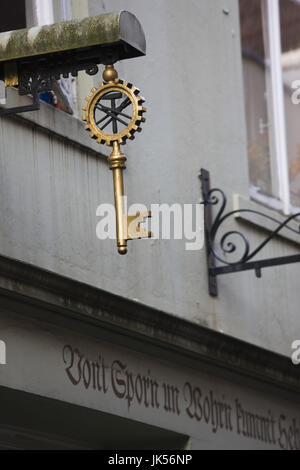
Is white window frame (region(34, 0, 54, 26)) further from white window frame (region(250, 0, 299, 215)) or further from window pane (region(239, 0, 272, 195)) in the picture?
white window frame (region(250, 0, 299, 215))

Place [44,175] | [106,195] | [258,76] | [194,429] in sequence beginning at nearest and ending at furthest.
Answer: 1. [44,175]
2. [106,195]
3. [194,429]
4. [258,76]

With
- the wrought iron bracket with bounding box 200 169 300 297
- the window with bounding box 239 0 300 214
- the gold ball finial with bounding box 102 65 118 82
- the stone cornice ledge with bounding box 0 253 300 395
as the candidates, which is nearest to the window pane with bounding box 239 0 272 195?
the window with bounding box 239 0 300 214

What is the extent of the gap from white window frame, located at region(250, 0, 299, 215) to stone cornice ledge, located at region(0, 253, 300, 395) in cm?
167

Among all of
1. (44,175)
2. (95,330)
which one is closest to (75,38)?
(44,175)

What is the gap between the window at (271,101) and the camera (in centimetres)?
1158

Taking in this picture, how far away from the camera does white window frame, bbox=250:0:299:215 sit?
11656 mm

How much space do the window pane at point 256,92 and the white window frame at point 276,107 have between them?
0.14 ft

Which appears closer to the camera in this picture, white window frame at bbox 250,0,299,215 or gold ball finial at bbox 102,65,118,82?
gold ball finial at bbox 102,65,118,82

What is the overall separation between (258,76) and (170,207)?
2.34m

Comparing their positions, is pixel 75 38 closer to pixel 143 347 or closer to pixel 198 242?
pixel 143 347

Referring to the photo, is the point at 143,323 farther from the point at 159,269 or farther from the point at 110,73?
the point at 110,73

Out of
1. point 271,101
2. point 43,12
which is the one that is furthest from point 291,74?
point 43,12

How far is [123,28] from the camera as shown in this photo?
641 centimetres
